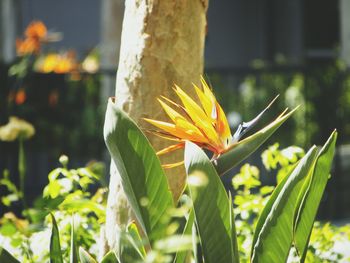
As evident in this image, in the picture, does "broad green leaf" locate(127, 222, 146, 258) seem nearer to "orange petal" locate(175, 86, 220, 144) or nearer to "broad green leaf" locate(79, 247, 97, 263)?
"broad green leaf" locate(79, 247, 97, 263)

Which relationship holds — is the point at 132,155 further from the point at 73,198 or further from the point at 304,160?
the point at 73,198

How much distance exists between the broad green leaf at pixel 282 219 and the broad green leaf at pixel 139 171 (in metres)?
0.27

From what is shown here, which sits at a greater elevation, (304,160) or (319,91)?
(304,160)

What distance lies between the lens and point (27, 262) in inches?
123

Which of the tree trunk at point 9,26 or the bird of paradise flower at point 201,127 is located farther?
the tree trunk at point 9,26

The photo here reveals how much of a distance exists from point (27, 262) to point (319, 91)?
506 centimetres

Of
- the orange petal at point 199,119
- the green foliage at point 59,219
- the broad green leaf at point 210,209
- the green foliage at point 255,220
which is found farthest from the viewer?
the green foliage at point 255,220

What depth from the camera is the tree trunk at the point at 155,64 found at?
289cm

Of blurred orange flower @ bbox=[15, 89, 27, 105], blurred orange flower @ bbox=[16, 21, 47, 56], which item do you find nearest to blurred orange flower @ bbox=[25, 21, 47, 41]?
blurred orange flower @ bbox=[16, 21, 47, 56]

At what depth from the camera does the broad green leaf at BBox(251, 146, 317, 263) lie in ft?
7.59

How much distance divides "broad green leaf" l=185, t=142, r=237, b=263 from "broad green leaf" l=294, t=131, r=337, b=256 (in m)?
0.21

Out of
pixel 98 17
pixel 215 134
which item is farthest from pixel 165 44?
pixel 98 17

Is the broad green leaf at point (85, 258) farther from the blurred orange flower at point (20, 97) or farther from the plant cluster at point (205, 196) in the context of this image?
the blurred orange flower at point (20, 97)

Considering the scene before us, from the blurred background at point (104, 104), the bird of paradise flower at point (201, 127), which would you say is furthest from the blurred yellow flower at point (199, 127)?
the blurred background at point (104, 104)
